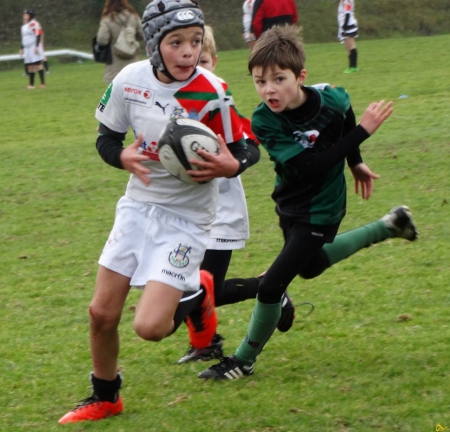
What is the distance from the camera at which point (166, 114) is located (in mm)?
4086

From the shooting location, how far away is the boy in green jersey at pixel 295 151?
433 centimetres

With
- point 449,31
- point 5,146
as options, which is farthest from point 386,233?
point 449,31

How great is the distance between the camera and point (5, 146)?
1312 cm

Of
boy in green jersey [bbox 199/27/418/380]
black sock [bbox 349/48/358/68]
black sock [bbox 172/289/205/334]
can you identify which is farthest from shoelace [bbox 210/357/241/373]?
black sock [bbox 349/48/358/68]

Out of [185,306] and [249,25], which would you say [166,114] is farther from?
[249,25]

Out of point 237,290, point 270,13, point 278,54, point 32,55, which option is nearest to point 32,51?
point 32,55

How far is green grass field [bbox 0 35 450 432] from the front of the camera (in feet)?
13.4

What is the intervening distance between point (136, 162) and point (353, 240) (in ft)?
5.63

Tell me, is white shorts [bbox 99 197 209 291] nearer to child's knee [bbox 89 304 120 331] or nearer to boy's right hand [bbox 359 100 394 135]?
child's knee [bbox 89 304 120 331]

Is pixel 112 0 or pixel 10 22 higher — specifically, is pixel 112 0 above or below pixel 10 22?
above

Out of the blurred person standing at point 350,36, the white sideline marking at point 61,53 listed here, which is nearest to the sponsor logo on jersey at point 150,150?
the blurred person standing at point 350,36

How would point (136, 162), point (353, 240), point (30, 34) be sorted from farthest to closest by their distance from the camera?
1. point (30, 34)
2. point (353, 240)
3. point (136, 162)

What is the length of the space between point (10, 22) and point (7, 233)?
99.6 ft

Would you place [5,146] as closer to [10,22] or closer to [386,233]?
[386,233]
